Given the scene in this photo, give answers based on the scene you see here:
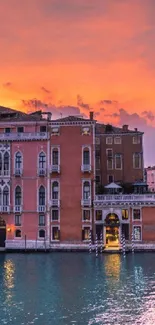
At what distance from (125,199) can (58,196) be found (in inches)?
223

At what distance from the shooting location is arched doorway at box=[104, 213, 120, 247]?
42.7 m

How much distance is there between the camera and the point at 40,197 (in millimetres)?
43406

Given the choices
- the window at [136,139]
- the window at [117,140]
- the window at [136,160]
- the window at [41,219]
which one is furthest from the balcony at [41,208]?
the window at [136,139]

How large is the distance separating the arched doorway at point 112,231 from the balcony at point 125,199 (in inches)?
53.3

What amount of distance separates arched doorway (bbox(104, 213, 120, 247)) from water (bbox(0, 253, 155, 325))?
3.36 m

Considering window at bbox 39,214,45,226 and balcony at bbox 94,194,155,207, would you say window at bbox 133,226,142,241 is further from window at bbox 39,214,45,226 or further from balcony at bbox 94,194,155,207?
window at bbox 39,214,45,226

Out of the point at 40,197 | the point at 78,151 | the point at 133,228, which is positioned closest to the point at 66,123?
the point at 78,151

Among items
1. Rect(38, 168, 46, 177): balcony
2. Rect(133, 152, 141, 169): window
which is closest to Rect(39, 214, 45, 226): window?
Rect(38, 168, 46, 177): balcony

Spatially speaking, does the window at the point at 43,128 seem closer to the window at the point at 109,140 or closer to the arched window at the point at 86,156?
the arched window at the point at 86,156

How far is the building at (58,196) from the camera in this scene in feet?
140

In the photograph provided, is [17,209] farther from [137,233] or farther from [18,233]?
[137,233]

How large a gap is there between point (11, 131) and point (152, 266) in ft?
58.9

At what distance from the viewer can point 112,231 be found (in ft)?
141

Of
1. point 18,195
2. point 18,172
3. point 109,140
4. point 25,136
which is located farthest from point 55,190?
point 109,140
